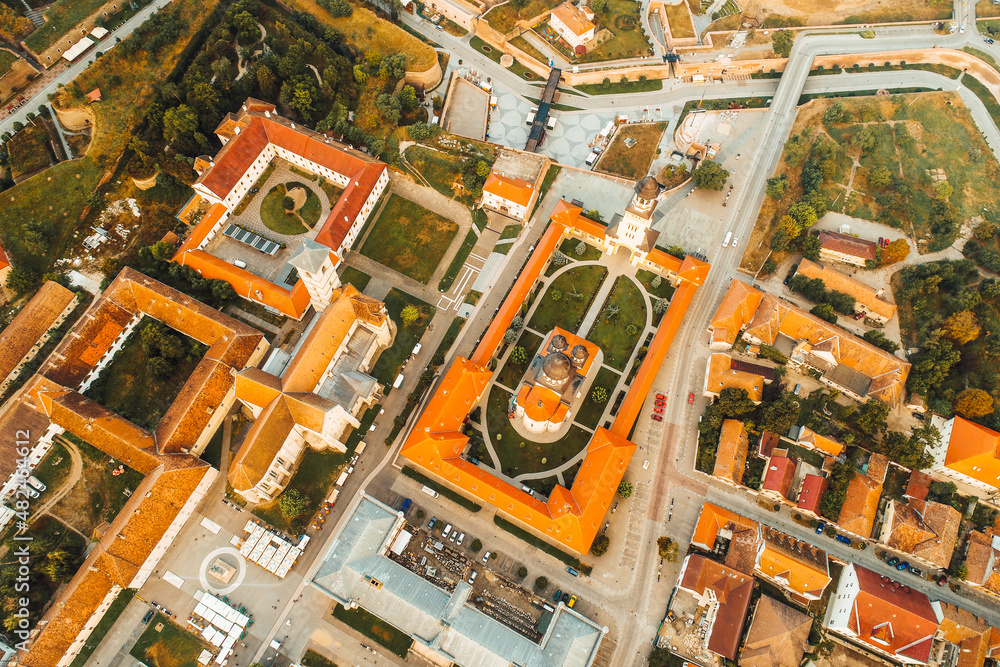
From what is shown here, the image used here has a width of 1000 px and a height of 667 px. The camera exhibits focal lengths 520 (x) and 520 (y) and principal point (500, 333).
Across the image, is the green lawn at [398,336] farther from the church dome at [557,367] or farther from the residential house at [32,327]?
the residential house at [32,327]

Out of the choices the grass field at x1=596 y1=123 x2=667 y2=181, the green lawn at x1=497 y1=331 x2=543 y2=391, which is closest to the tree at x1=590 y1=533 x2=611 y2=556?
the green lawn at x1=497 y1=331 x2=543 y2=391

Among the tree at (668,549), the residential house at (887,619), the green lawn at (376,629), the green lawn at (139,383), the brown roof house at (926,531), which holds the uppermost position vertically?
the brown roof house at (926,531)

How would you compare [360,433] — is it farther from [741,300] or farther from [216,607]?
[741,300]

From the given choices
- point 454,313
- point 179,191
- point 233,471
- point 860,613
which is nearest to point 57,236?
point 179,191

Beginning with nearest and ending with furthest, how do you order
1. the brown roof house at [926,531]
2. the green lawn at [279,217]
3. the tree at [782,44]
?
1. the brown roof house at [926,531]
2. the green lawn at [279,217]
3. the tree at [782,44]

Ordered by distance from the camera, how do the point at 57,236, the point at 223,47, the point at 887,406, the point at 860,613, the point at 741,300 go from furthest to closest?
the point at 223,47 < the point at 57,236 < the point at 741,300 < the point at 887,406 < the point at 860,613

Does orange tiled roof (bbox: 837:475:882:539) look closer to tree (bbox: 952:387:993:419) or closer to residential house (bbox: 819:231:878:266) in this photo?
tree (bbox: 952:387:993:419)

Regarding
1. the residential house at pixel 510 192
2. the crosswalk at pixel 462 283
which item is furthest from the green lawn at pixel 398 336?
the residential house at pixel 510 192

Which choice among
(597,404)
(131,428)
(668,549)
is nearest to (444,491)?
(597,404)
